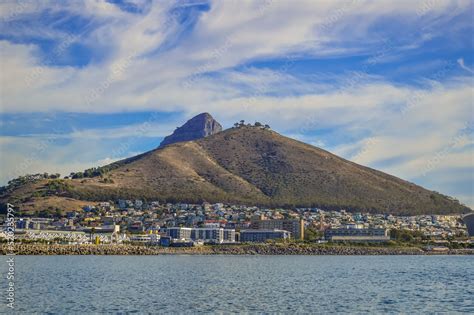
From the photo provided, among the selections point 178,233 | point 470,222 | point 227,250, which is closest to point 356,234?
point 470,222

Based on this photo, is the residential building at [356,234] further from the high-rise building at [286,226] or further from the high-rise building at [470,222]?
the high-rise building at [470,222]

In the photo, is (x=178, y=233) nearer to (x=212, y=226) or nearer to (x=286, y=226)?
(x=212, y=226)

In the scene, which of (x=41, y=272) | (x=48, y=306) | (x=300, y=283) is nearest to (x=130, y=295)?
(x=48, y=306)

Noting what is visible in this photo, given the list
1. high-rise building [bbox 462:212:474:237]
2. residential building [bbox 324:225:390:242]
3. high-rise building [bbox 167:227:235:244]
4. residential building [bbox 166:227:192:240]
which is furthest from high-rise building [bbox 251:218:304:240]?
high-rise building [bbox 462:212:474:237]

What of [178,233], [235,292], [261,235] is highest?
[178,233]

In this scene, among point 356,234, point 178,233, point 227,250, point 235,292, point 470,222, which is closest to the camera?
point 235,292

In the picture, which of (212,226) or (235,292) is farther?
(212,226)

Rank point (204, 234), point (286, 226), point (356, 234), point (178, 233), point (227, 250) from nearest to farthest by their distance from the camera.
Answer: point (227, 250)
point (178, 233)
point (356, 234)
point (204, 234)
point (286, 226)

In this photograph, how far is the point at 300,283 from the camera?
5366 centimetres

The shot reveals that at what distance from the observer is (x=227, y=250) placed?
415 feet

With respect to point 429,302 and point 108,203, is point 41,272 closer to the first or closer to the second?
point 429,302

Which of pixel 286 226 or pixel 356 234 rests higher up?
pixel 286 226

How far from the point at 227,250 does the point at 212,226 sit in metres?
38.1

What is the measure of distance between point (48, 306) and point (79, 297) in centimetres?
460
